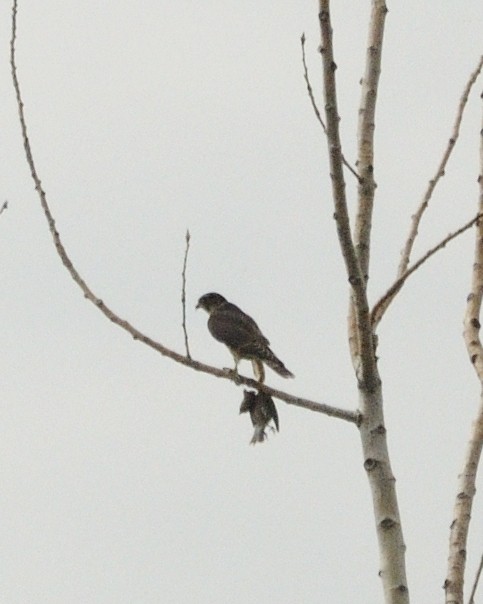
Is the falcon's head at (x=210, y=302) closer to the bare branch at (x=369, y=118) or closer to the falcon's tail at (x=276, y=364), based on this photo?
the falcon's tail at (x=276, y=364)

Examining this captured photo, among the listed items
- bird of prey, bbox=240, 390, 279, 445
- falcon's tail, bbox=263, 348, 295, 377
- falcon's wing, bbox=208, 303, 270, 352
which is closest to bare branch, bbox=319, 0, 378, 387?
bird of prey, bbox=240, 390, 279, 445

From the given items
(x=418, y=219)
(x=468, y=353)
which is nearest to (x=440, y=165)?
(x=418, y=219)

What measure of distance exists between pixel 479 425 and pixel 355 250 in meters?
0.75

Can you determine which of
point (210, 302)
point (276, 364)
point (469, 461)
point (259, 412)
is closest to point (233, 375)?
point (259, 412)

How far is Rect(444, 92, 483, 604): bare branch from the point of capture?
392cm

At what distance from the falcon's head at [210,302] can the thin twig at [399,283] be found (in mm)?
6873

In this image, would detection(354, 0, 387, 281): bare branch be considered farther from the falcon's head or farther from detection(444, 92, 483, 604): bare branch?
the falcon's head

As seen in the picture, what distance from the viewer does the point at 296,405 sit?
4.57 m

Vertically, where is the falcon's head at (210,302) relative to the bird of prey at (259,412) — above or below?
above

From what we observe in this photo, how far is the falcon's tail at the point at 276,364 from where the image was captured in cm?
871

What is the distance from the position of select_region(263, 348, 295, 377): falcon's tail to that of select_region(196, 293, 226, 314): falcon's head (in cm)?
221

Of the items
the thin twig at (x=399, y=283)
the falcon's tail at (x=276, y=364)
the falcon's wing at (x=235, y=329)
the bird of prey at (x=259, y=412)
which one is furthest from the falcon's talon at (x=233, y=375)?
the falcon's wing at (x=235, y=329)

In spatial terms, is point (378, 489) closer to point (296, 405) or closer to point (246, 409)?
point (296, 405)

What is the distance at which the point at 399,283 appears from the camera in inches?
167
